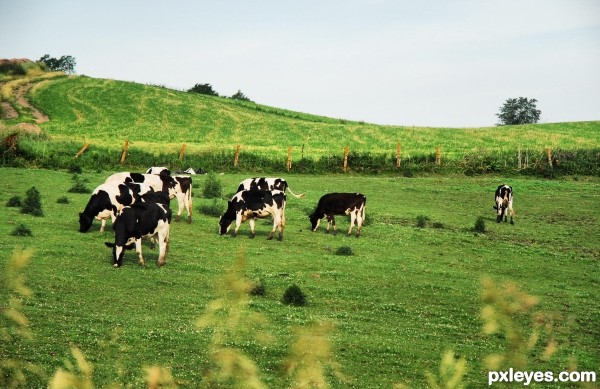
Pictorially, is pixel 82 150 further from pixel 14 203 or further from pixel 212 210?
pixel 212 210

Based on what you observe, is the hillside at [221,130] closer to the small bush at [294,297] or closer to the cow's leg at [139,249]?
the cow's leg at [139,249]

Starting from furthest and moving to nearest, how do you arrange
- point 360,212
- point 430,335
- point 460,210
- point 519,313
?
point 460,210, point 360,212, point 519,313, point 430,335

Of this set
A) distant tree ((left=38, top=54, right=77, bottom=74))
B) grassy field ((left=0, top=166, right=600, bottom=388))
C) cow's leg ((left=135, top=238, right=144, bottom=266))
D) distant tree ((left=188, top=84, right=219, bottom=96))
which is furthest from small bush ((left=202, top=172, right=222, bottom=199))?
distant tree ((left=38, top=54, right=77, bottom=74))

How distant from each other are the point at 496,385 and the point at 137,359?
Result: 5.75 m

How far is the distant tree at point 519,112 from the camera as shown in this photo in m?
133

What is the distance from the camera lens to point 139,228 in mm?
18828

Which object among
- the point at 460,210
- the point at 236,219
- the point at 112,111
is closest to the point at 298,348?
the point at 236,219

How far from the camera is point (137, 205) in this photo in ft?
63.0

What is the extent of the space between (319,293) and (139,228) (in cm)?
521

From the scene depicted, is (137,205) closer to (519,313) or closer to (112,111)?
(519,313)

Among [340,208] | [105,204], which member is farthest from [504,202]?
[105,204]

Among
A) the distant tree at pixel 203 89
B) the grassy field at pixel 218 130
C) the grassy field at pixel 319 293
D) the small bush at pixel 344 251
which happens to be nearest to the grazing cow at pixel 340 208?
the grassy field at pixel 319 293

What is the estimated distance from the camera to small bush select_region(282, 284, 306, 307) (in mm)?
16000

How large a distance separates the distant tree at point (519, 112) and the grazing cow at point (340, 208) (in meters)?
113
